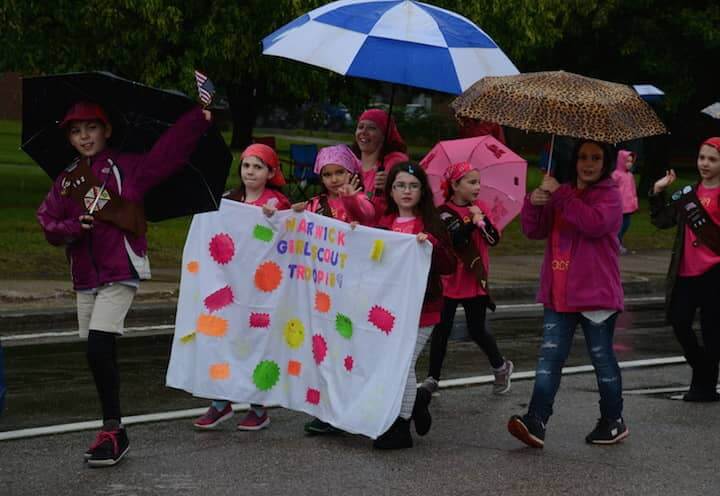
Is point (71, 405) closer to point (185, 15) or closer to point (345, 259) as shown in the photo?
point (345, 259)

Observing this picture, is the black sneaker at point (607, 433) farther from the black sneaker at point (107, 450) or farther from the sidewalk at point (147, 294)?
the sidewalk at point (147, 294)

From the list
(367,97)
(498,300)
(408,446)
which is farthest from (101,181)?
(367,97)

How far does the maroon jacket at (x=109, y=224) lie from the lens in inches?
301

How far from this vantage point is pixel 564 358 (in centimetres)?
837

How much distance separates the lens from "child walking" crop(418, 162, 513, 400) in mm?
9312

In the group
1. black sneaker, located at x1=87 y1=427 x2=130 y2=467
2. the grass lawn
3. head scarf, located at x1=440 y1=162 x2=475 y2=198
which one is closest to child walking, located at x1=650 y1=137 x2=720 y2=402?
head scarf, located at x1=440 y1=162 x2=475 y2=198

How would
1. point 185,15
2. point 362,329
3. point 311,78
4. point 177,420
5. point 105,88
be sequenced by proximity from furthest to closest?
point 311,78
point 185,15
point 177,420
point 362,329
point 105,88

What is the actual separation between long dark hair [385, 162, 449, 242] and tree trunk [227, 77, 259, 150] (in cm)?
1828

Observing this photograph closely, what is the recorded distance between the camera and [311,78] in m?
23.1

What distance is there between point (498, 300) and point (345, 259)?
8.66 meters

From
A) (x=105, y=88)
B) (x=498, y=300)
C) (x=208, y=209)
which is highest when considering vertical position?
(x=105, y=88)

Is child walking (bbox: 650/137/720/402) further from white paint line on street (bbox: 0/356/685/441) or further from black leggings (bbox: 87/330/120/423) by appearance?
black leggings (bbox: 87/330/120/423)

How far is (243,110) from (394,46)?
31.2 metres

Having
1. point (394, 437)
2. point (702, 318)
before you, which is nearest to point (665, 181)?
point (702, 318)
